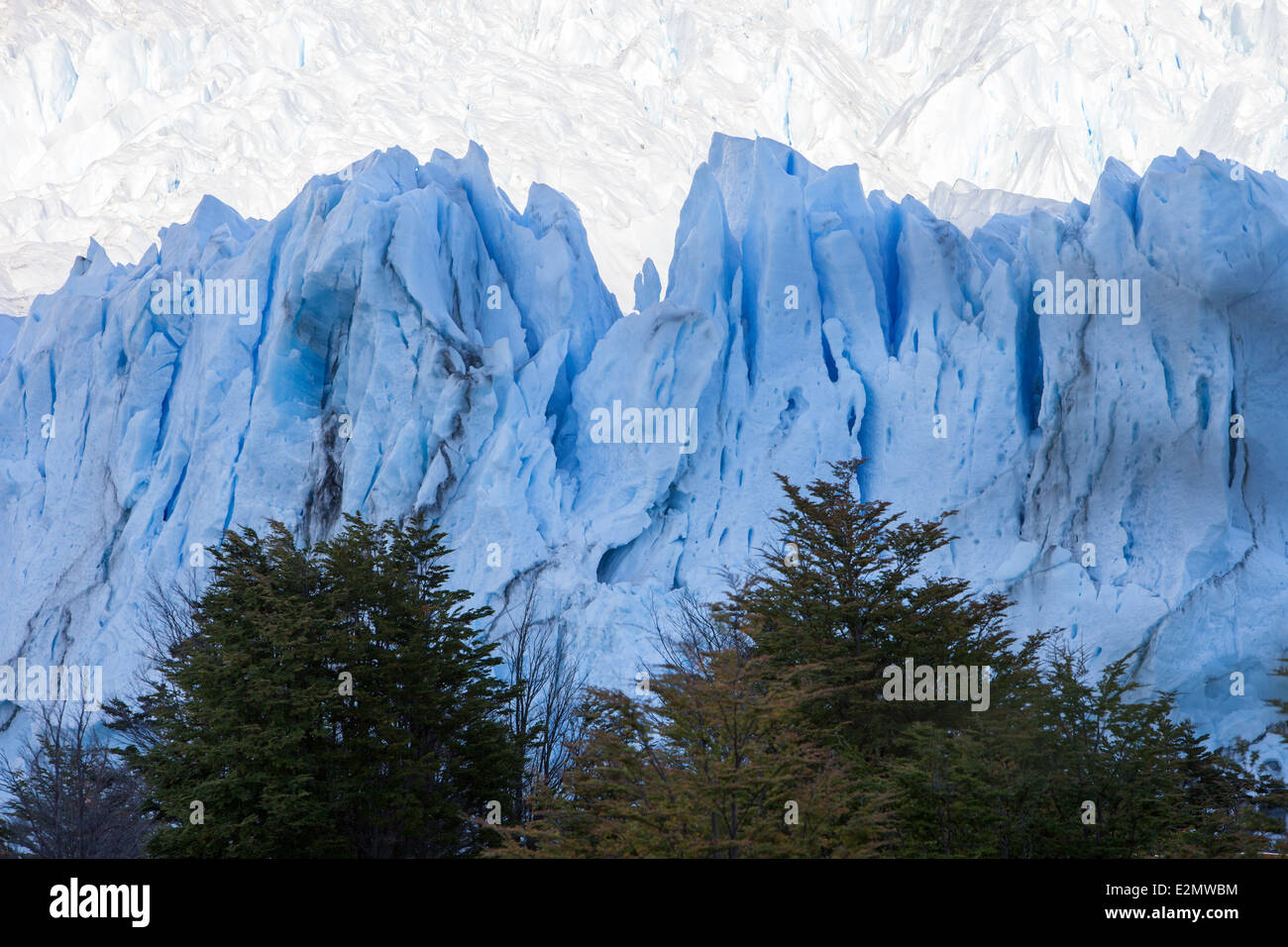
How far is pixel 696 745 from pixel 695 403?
14005 millimetres

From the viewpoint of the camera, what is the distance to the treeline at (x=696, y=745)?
24.2ft

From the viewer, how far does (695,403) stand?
21.2 m

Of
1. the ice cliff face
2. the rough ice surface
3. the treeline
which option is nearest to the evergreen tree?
the treeline

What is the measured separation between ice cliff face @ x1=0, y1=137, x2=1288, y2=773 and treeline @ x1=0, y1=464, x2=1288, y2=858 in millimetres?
5745

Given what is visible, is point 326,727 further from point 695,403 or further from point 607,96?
point 607,96

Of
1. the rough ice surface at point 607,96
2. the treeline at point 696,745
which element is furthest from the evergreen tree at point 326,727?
the rough ice surface at point 607,96

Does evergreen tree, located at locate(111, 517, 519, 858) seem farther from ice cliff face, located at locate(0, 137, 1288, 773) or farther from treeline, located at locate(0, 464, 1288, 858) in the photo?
ice cliff face, located at locate(0, 137, 1288, 773)

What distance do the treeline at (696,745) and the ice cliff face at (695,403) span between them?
5745 millimetres

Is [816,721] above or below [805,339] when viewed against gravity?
below

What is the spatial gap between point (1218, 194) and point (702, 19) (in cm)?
Result: 5479

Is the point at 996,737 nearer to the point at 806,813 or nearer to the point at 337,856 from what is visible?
the point at 806,813

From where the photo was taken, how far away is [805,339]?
2152 cm

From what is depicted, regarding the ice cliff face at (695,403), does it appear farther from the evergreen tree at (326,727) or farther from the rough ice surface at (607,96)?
the rough ice surface at (607,96)
